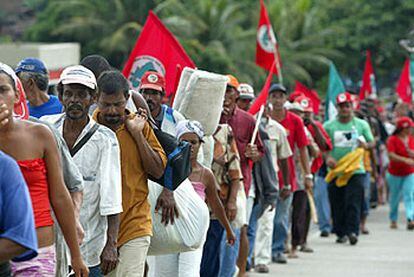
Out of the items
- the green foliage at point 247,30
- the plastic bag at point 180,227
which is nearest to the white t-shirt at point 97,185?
the plastic bag at point 180,227

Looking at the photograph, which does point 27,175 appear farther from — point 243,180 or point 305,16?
point 305,16

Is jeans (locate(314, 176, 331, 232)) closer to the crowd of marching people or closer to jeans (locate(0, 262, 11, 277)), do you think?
the crowd of marching people

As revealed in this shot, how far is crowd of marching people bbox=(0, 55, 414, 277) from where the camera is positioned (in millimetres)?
5734

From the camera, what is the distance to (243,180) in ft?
36.9

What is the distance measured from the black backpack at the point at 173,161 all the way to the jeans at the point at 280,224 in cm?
638

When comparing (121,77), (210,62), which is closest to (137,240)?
(121,77)

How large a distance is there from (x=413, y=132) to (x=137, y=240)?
13.4 metres

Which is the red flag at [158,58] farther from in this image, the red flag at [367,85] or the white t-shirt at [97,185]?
the red flag at [367,85]

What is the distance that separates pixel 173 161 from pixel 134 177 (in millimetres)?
259

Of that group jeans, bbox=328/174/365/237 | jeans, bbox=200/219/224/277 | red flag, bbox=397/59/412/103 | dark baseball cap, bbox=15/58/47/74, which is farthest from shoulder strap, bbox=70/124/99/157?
red flag, bbox=397/59/412/103

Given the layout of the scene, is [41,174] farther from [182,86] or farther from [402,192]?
[402,192]

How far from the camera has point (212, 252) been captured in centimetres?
1020

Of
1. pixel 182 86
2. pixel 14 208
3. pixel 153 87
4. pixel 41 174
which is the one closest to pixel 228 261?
pixel 182 86

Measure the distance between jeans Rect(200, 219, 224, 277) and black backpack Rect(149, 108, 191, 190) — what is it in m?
2.32
